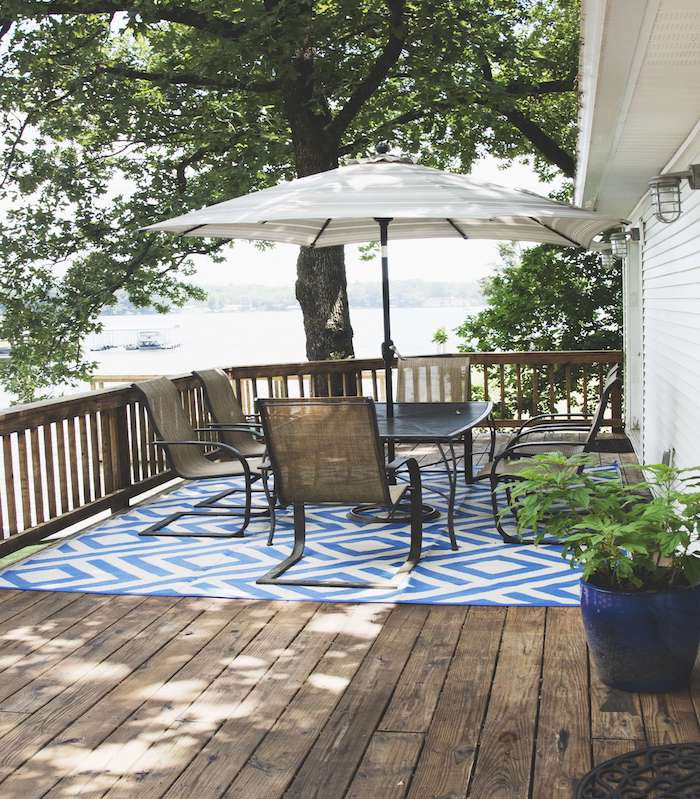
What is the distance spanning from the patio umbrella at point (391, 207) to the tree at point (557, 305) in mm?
6155

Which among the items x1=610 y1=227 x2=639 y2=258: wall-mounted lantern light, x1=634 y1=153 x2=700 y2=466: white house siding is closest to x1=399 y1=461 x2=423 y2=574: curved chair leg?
x1=634 y1=153 x2=700 y2=466: white house siding

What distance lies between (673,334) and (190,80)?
7184 millimetres

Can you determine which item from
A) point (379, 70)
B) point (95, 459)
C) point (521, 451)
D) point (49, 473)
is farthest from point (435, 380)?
point (379, 70)

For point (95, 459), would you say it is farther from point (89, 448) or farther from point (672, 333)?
point (672, 333)

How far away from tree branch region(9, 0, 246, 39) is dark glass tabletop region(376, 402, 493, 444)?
17.1ft

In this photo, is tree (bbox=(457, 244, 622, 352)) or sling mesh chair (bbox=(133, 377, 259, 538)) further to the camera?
tree (bbox=(457, 244, 622, 352))

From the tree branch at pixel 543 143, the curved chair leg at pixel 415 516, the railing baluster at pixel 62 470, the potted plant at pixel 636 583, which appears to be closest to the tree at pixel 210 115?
the tree branch at pixel 543 143


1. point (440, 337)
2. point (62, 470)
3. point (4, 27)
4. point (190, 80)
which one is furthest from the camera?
point (440, 337)

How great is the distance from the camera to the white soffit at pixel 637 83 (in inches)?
97.8

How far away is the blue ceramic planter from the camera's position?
320 cm

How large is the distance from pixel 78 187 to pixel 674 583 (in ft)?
34.1

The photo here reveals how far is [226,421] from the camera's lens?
6996 mm

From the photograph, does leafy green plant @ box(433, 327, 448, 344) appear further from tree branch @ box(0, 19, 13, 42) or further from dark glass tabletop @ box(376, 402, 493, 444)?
tree branch @ box(0, 19, 13, 42)

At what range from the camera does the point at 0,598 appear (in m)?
4.65
